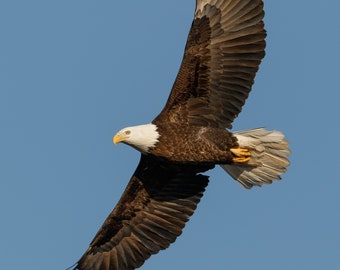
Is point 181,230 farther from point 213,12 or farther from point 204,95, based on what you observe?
point 213,12

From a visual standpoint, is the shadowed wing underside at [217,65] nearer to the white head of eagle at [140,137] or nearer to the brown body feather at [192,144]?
the brown body feather at [192,144]

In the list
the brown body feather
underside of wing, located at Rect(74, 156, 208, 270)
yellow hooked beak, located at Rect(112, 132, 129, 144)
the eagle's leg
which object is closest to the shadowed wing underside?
the brown body feather

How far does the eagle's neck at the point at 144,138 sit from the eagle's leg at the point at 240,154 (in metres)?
1.08

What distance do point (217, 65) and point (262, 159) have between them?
1.48 metres

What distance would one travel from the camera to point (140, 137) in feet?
50.3

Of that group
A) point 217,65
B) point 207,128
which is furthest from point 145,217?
point 217,65

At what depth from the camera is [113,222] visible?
1658cm

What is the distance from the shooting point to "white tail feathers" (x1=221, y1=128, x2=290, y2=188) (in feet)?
52.0

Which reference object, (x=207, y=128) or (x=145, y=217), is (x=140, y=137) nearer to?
(x=207, y=128)

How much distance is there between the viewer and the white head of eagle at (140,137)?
603 inches

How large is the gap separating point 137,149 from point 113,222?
1566 mm

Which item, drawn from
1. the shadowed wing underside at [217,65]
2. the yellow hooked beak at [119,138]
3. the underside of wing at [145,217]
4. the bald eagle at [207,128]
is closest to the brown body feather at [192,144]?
the bald eagle at [207,128]

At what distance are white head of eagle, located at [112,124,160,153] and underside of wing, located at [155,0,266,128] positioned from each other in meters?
0.28

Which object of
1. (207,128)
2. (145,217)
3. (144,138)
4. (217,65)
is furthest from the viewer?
(145,217)
